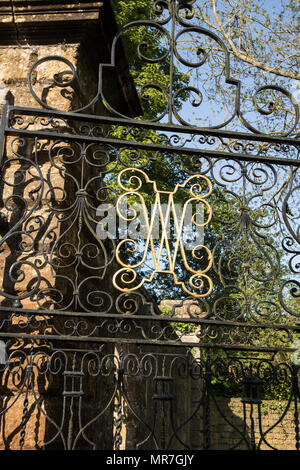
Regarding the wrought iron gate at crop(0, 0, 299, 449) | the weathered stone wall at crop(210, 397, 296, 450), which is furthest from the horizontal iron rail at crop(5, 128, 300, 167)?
the weathered stone wall at crop(210, 397, 296, 450)

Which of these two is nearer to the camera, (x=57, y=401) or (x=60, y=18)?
(x=57, y=401)

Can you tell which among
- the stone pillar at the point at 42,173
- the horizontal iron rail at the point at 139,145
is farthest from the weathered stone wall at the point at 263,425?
the horizontal iron rail at the point at 139,145

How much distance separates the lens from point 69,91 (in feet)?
9.98

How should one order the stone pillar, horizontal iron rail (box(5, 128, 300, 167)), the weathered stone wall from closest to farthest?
the stone pillar → horizontal iron rail (box(5, 128, 300, 167)) → the weathered stone wall

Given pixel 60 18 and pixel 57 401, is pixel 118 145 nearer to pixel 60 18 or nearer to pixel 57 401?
pixel 60 18

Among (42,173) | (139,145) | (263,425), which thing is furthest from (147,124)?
(263,425)

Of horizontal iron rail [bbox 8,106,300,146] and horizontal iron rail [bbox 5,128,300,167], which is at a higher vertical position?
horizontal iron rail [bbox 8,106,300,146]

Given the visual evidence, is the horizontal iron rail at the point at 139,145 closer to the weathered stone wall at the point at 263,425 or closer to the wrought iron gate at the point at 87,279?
the wrought iron gate at the point at 87,279

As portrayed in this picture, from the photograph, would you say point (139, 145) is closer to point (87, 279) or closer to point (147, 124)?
point (147, 124)

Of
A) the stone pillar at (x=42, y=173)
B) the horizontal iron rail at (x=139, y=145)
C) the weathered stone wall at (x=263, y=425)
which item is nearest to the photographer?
the stone pillar at (x=42, y=173)

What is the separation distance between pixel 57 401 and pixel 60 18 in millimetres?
2293

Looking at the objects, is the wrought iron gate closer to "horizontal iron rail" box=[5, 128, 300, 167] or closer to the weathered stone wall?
"horizontal iron rail" box=[5, 128, 300, 167]
